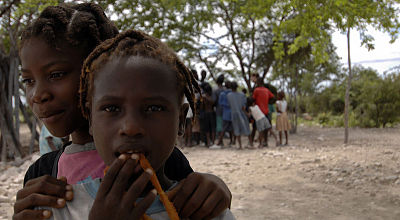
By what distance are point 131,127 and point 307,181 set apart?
180 inches

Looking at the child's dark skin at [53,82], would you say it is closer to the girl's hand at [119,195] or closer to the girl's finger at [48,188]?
the girl's finger at [48,188]

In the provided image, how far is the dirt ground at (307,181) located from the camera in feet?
12.4

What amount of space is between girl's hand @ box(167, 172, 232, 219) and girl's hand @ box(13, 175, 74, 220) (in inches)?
12.0

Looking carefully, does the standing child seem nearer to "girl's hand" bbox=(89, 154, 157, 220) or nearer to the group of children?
the group of children

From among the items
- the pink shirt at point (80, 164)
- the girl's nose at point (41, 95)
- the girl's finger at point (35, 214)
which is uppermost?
the girl's nose at point (41, 95)

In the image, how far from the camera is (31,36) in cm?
118

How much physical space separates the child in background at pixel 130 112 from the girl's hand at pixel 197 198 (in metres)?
0.06

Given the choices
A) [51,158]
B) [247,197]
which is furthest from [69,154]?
[247,197]

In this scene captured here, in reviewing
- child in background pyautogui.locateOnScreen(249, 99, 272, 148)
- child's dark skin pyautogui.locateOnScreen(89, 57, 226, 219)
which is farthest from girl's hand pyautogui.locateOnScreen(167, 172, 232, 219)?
child in background pyautogui.locateOnScreen(249, 99, 272, 148)

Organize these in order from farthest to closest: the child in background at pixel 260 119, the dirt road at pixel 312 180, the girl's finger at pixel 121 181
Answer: the child in background at pixel 260 119 → the dirt road at pixel 312 180 → the girl's finger at pixel 121 181

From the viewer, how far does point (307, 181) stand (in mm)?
4965

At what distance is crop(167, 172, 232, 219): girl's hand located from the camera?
3.18 feet

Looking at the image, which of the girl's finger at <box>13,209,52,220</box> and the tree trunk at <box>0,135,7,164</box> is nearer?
the girl's finger at <box>13,209,52,220</box>

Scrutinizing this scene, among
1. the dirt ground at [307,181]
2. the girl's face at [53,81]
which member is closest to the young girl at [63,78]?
the girl's face at [53,81]
